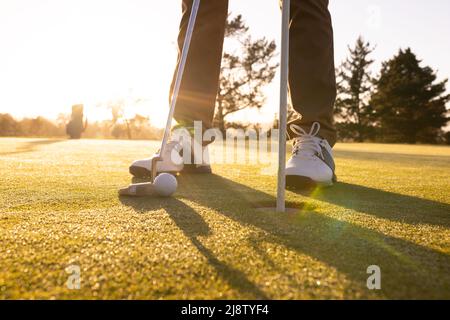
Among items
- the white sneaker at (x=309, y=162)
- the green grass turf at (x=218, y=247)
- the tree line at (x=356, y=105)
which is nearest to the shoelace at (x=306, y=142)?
the white sneaker at (x=309, y=162)

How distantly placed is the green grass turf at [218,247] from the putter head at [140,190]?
38 millimetres

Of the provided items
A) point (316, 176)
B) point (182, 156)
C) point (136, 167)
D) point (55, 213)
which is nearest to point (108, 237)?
point (55, 213)

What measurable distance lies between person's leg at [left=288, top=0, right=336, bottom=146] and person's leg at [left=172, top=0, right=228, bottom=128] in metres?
0.59

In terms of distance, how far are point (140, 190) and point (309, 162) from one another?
865 mm

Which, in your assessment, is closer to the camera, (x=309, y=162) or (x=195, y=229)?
(x=195, y=229)

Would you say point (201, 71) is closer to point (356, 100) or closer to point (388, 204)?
point (388, 204)

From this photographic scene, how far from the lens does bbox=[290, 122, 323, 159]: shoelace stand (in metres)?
2.07

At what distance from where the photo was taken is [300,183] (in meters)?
1.92

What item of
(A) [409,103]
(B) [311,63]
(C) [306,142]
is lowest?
(C) [306,142]

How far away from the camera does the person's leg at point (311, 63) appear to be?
2119 millimetres

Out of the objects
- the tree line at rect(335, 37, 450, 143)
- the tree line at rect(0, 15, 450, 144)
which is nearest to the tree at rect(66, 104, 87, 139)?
the tree line at rect(0, 15, 450, 144)

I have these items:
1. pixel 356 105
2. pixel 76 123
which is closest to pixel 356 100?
pixel 356 105

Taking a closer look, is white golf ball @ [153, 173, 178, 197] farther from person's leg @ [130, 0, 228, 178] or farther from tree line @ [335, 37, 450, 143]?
tree line @ [335, 37, 450, 143]

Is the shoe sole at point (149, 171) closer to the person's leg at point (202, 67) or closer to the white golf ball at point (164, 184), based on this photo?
the person's leg at point (202, 67)
